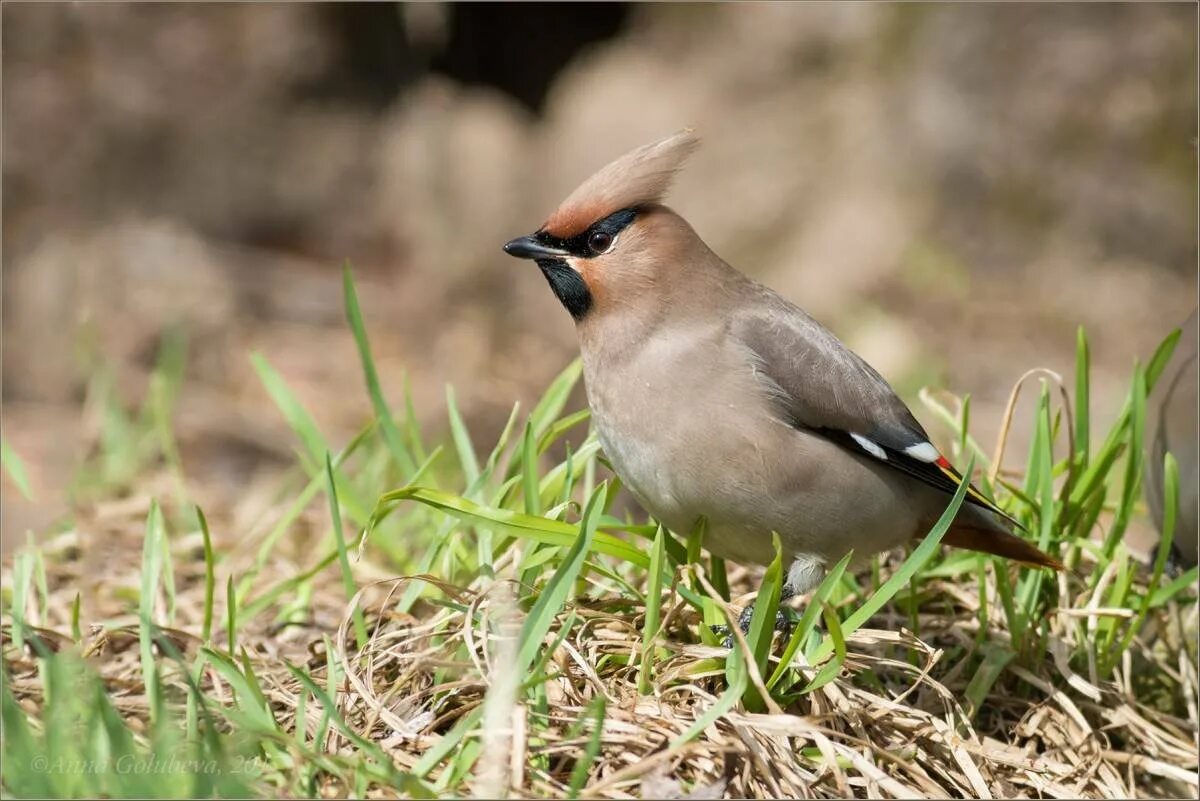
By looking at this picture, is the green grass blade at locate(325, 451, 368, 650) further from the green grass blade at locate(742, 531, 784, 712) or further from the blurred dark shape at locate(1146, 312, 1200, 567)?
the blurred dark shape at locate(1146, 312, 1200, 567)

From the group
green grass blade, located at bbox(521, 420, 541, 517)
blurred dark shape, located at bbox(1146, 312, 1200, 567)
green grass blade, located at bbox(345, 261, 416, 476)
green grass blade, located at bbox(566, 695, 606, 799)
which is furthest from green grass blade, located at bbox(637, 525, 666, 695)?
blurred dark shape, located at bbox(1146, 312, 1200, 567)

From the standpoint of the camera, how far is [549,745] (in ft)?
9.58

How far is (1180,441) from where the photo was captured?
474 centimetres

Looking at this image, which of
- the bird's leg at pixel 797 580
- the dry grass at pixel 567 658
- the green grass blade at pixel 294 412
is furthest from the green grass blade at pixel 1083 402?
the green grass blade at pixel 294 412

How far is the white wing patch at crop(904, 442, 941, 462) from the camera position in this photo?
375 cm

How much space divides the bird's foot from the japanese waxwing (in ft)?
0.23

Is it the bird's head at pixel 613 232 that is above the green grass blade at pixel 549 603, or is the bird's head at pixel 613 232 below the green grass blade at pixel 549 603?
above

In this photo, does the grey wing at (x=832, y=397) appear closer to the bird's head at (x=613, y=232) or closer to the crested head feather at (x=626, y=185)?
the bird's head at (x=613, y=232)

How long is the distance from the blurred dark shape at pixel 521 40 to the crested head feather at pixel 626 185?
19.4ft

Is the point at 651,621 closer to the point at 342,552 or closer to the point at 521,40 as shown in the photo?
the point at 342,552

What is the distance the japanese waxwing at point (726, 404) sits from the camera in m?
3.49

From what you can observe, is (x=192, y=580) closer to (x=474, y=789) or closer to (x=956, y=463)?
(x=474, y=789)

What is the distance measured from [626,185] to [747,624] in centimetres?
126

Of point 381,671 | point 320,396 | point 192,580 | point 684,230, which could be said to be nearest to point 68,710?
point 381,671
